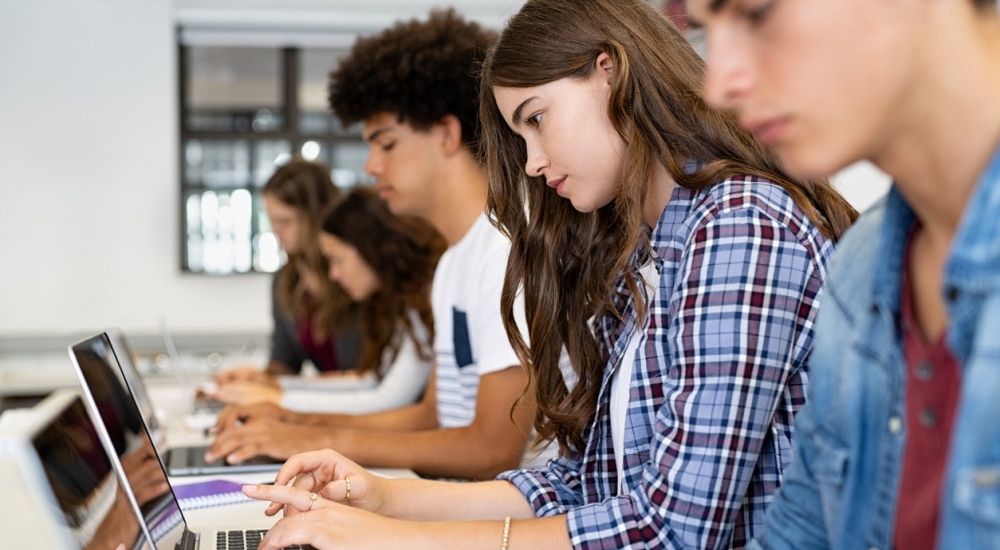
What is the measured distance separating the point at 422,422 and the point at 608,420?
1.15 meters

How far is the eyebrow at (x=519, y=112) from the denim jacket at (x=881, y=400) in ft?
1.67

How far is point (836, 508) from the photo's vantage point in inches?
→ 34.7

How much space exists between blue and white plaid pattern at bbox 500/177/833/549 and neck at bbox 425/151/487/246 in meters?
1.01

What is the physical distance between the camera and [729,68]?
722 mm

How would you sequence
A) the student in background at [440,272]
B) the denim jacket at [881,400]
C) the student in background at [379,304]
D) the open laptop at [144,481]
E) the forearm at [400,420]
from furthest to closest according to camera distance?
the student in background at [379,304]
the forearm at [400,420]
the student in background at [440,272]
the open laptop at [144,481]
the denim jacket at [881,400]

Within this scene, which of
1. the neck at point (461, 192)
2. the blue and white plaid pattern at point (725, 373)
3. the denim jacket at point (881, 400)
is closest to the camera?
the denim jacket at point (881, 400)

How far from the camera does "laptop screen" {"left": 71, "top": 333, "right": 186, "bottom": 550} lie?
1230 millimetres

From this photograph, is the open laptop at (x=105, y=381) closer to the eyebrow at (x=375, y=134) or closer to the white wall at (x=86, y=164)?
the eyebrow at (x=375, y=134)

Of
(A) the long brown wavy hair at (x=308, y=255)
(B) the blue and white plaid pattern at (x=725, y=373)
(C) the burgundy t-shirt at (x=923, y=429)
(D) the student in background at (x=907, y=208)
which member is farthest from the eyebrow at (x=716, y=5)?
(A) the long brown wavy hair at (x=308, y=255)

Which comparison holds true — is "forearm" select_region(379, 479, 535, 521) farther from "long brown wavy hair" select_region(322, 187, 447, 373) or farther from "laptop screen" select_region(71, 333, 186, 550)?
"long brown wavy hair" select_region(322, 187, 447, 373)

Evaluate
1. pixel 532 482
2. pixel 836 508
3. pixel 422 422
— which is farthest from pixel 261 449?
pixel 836 508

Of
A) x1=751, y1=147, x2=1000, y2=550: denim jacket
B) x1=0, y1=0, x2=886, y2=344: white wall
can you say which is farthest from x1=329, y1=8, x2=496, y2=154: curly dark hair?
x1=0, y1=0, x2=886, y2=344: white wall

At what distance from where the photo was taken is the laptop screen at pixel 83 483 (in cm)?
98

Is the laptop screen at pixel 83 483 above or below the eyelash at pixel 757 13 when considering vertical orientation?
below
